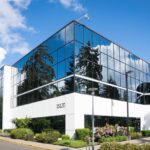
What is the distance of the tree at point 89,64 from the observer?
101 ft

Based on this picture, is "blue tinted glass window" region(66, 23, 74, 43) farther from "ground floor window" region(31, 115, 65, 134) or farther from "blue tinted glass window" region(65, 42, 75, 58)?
"ground floor window" region(31, 115, 65, 134)

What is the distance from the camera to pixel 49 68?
1384 inches

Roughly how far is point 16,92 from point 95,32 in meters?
18.6

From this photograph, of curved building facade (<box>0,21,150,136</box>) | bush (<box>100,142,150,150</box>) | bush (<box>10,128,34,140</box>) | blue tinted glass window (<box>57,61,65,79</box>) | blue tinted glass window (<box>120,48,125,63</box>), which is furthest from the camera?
blue tinted glass window (<box>120,48,125,63</box>)

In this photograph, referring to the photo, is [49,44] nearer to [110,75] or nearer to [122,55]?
[110,75]

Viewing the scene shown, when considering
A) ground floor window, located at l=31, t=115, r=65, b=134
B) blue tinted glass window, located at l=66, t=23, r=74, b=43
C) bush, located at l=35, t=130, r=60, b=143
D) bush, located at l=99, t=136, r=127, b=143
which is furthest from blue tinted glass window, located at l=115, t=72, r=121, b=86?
bush, located at l=35, t=130, r=60, b=143

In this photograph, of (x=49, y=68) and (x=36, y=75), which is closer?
(x=49, y=68)

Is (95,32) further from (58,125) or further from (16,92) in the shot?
(16,92)

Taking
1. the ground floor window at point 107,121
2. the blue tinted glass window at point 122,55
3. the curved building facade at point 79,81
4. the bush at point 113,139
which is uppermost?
the blue tinted glass window at point 122,55

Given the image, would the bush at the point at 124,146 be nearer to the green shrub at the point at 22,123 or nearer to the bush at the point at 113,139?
the bush at the point at 113,139

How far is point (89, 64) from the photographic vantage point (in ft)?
105

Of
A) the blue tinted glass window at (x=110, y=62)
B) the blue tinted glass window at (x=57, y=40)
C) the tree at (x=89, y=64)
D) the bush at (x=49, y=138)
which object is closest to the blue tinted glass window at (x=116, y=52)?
the blue tinted glass window at (x=110, y=62)

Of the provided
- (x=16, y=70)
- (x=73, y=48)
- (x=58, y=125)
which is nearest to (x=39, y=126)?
(x=58, y=125)

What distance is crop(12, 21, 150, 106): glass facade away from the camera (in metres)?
30.6
